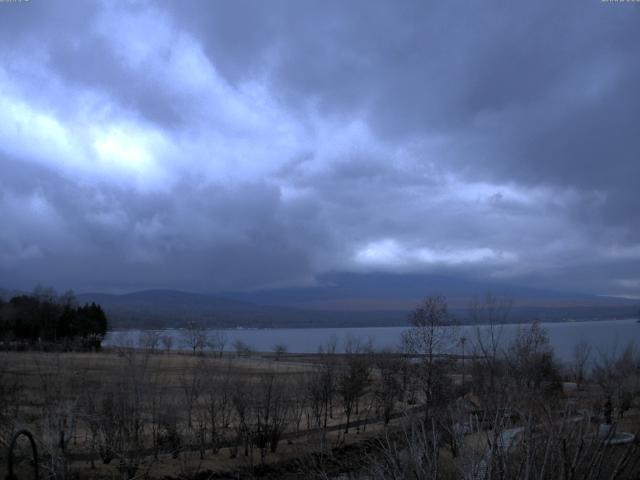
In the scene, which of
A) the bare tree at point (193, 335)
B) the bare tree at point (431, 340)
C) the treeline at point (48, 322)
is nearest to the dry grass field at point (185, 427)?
the bare tree at point (431, 340)

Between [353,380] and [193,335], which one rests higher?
[193,335]

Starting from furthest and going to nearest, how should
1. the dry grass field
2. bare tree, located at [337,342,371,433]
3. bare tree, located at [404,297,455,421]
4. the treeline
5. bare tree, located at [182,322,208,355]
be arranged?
1. bare tree, located at [182,322,208,355]
2. the treeline
3. bare tree, located at [337,342,371,433]
4. bare tree, located at [404,297,455,421]
5. the dry grass field

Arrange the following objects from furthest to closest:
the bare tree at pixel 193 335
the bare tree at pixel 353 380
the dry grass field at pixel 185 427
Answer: the bare tree at pixel 193 335 → the bare tree at pixel 353 380 → the dry grass field at pixel 185 427

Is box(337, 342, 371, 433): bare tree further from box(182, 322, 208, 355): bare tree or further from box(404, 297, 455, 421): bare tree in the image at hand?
box(182, 322, 208, 355): bare tree

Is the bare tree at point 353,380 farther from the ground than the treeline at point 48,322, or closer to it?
closer to it

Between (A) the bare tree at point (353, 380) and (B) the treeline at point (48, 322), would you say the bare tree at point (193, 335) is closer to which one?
(B) the treeline at point (48, 322)

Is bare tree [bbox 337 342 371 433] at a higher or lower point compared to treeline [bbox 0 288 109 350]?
lower

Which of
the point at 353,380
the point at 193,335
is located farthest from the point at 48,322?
the point at 353,380

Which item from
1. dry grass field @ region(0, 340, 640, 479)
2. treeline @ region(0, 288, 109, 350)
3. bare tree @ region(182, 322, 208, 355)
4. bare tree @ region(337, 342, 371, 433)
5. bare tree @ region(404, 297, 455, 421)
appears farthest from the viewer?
bare tree @ region(182, 322, 208, 355)

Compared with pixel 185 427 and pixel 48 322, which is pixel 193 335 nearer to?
pixel 48 322

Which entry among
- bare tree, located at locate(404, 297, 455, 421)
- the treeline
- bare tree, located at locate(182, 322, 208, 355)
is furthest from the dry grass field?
bare tree, located at locate(182, 322, 208, 355)

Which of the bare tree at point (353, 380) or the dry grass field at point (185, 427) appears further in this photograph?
the bare tree at point (353, 380)

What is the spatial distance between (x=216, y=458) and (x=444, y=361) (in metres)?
19.7

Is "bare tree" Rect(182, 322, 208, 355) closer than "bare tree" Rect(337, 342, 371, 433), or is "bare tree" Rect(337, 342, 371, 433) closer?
"bare tree" Rect(337, 342, 371, 433)
